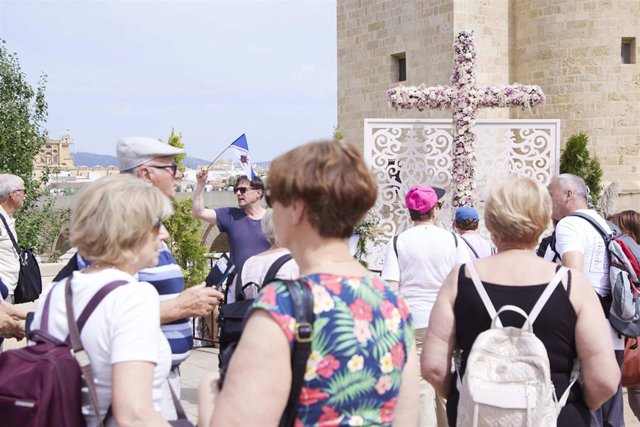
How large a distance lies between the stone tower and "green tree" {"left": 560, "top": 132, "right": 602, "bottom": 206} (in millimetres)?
917

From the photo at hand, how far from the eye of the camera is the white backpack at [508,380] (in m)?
2.41

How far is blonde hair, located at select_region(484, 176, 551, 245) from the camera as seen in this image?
8.81 ft

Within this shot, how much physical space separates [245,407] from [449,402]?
1.45m

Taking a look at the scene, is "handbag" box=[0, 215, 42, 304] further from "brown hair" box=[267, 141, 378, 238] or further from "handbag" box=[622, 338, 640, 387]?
"brown hair" box=[267, 141, 378, 238]

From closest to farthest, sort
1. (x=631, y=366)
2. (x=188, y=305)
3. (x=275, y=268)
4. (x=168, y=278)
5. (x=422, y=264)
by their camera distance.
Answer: (x=188, y=305) < (x=168, y=278) < (x=275, y=268) < (x=631, y=366) < (x=422, y=264)

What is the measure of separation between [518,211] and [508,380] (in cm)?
60

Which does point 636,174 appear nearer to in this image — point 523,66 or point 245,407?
point 523,66

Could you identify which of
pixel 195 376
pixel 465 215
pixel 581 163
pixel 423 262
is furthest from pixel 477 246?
Answer: pixel 581 163

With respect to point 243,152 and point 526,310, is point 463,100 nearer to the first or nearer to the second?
point 243,152

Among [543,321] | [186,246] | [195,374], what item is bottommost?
[195,374]

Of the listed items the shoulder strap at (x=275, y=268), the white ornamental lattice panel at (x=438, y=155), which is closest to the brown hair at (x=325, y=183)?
the shoulder strap at (x=275, y=268)

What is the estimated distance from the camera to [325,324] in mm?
1636

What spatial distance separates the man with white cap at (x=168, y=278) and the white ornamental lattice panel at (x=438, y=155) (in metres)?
8.11

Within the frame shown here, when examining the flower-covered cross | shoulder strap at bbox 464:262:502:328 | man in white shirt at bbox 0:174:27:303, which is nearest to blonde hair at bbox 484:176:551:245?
shoulder strap at bbox 464:262:502:328
